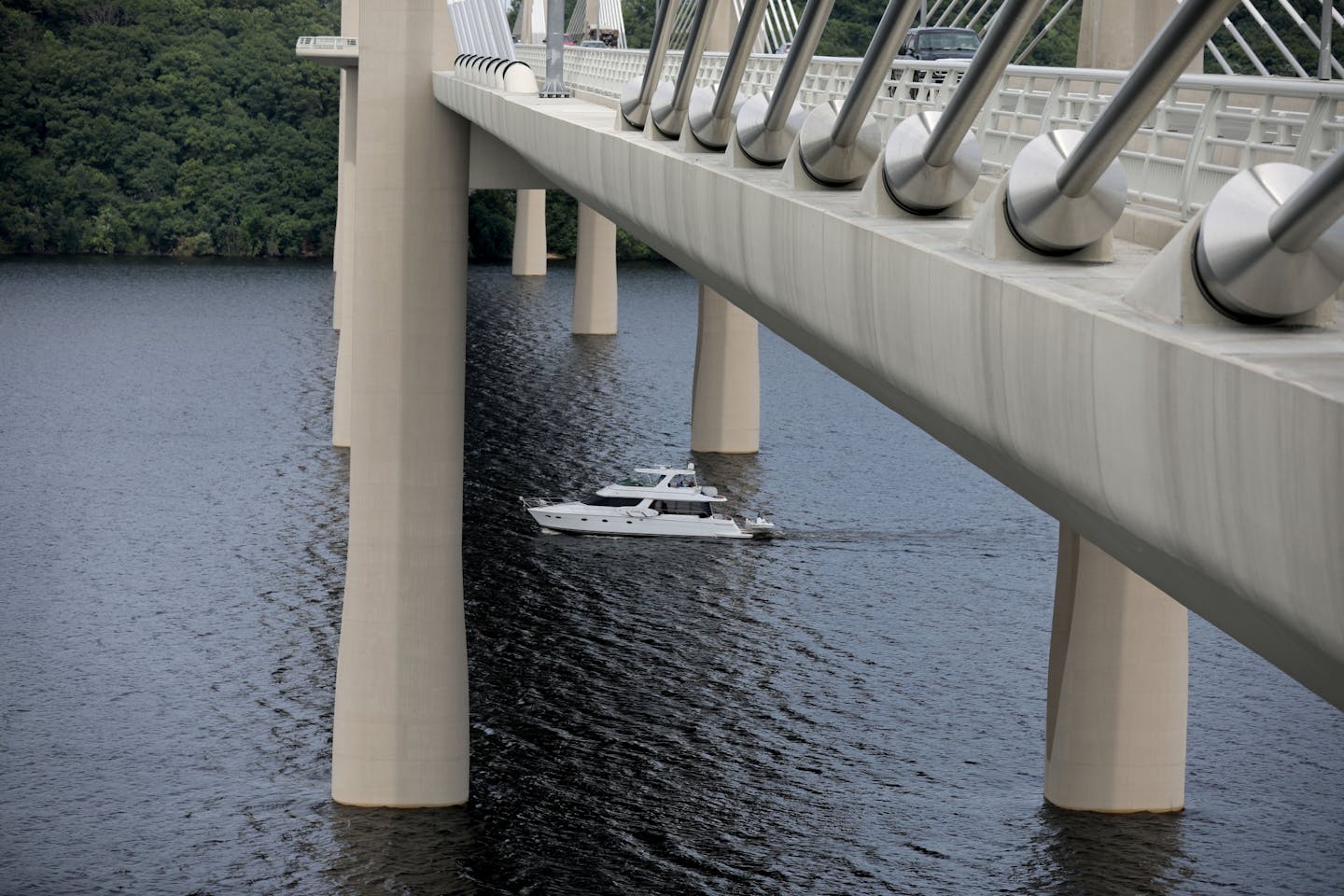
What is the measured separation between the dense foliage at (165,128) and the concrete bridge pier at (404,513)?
77622mm

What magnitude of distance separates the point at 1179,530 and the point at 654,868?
14.7 m

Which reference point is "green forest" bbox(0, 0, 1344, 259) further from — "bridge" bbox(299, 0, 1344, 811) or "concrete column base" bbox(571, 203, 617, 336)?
"bridge" bbox(299, 0, 1344, 811)

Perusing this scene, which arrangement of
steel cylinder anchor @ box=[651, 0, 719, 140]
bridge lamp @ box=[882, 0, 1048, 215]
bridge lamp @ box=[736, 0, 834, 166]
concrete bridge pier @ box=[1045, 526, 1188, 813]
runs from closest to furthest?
bridge lamp @ box=[882, 0, 1048, 215]
bridge lamp @ box=[736, 0, 834, 166]
steel cylinder anchor @ box=[651, 0, 719, 140]
concrete bridge pier @ box=[1045, 526, 1188, 813]

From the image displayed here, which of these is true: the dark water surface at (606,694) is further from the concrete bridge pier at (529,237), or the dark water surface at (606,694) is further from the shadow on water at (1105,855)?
the concrete bridge pier at (529,237)

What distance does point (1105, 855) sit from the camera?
64.7 ft

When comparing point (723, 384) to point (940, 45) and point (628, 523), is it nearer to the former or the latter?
point (628, 523)

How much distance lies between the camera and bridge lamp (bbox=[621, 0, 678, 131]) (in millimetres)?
13367

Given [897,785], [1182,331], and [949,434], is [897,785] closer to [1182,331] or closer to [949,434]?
[949,434]

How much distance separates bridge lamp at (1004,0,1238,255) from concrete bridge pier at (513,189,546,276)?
78.2m

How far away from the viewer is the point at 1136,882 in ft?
62.9

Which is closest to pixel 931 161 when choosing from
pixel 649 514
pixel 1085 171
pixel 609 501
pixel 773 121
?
pixel 1085 171

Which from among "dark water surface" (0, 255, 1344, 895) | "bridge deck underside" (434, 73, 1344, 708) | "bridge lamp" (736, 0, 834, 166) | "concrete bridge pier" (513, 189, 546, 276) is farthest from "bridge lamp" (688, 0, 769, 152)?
"concrete bridge pier" (513, 189, 546, 276)

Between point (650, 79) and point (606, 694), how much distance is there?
41.2 ft

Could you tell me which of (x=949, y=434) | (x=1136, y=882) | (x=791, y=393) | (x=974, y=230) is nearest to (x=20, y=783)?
(x=1136, y=882)
